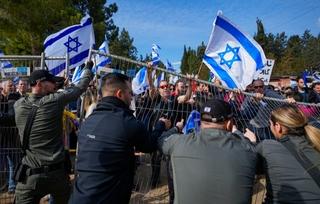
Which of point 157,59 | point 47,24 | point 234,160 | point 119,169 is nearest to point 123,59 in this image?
point 119,169

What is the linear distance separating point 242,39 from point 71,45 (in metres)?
2.41

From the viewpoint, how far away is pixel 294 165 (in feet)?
10.1

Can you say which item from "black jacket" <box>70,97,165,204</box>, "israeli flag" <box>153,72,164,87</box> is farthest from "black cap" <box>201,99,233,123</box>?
"israeli flag" <box>153,72,164,87</box>

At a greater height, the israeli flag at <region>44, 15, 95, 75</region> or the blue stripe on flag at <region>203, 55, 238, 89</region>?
the israeli flag at <region>44, 15, 95, 75</region>

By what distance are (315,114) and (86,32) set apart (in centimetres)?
353

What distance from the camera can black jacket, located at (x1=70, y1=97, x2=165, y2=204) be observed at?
328 cm

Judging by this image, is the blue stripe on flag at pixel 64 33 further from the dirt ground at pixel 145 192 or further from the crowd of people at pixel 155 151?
the dirt ground at pixel 145 192

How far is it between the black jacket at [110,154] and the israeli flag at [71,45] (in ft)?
8.95

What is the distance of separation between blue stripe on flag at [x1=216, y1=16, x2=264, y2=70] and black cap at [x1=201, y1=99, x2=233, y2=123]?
2.59m

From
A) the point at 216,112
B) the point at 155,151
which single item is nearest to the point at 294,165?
the point at 216,112

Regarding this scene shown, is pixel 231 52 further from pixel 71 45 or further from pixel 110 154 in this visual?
pixel 110 154

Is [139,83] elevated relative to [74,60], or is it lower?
lower

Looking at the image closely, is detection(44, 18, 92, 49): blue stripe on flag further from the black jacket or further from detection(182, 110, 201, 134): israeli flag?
the black jacket

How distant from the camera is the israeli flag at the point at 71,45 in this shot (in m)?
6.00
